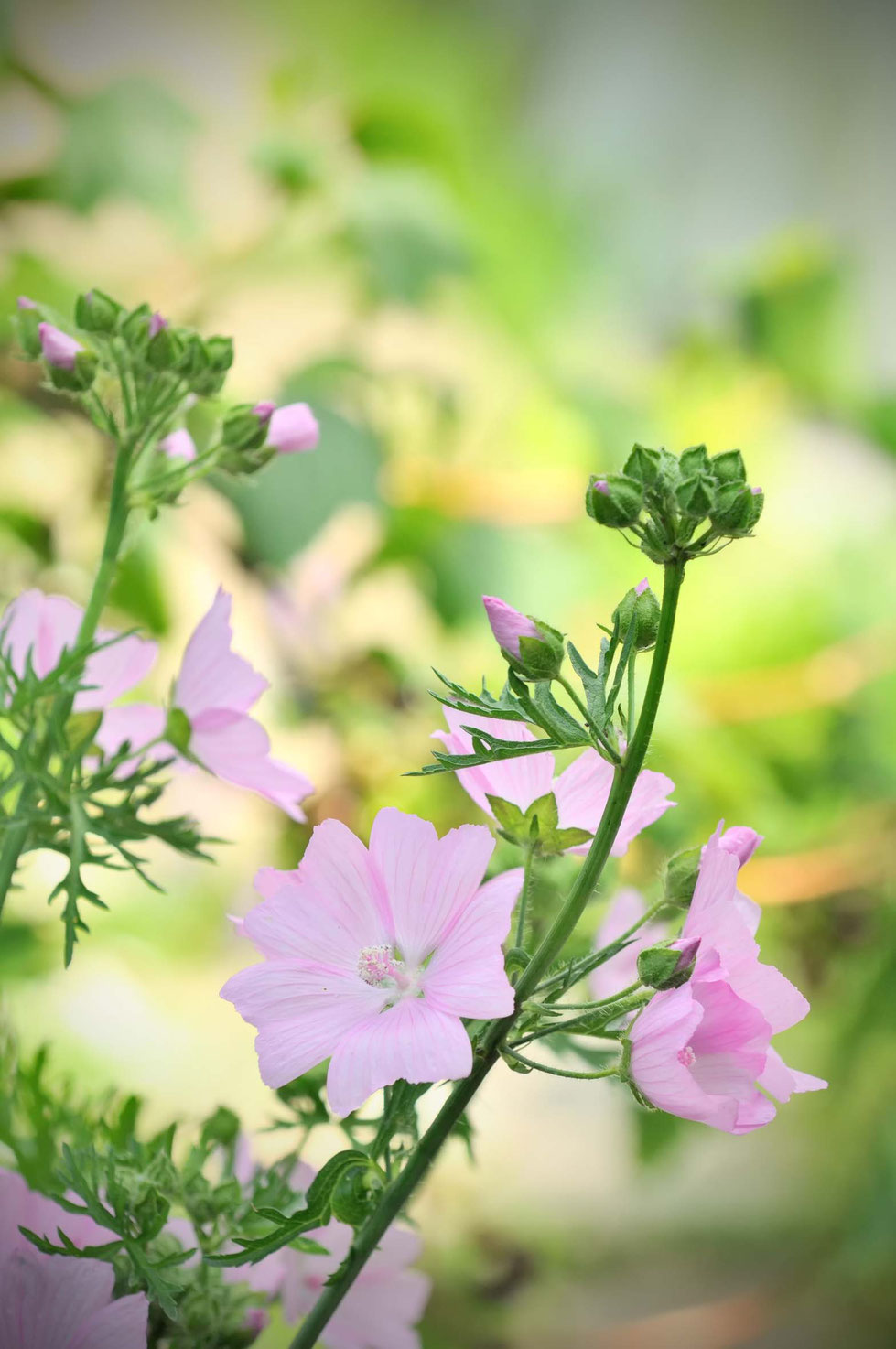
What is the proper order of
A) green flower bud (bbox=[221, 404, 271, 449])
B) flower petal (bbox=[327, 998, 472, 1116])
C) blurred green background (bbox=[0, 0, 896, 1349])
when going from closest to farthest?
flower petal (bbox=[327, 998, 472, 1116]) → green flower bud (bbox=[221, 404, 271, 449]) → blurred green background (bbox=[0, 0, 896, 1349])

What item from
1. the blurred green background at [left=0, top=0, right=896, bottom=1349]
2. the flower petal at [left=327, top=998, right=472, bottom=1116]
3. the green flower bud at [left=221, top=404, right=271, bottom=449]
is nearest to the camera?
the flower petal at [left=327, top=998, right=472, bottom=1116]

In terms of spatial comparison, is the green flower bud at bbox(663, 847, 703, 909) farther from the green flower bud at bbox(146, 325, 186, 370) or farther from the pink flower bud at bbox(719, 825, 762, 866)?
the green flower bud at bbox(146, 325, 186, 370)

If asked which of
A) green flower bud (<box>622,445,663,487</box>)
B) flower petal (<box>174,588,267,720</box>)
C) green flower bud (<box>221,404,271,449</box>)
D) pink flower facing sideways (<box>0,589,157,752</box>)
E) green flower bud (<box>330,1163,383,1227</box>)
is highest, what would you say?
green flower bud (<box>221,404,271,449</box>)

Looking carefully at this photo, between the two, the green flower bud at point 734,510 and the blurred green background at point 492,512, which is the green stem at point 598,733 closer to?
the green flower bud at point 734,510

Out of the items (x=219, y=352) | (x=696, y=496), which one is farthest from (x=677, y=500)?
→ (x=219, y=352)

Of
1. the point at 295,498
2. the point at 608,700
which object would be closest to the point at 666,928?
the point at 608,700

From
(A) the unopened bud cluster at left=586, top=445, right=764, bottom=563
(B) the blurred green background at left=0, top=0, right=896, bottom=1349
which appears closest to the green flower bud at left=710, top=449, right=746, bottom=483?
(A) the unopened bud cluster at left=586, top=445, right=764, bottom=563

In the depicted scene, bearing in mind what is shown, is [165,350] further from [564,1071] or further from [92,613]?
[564,1071]

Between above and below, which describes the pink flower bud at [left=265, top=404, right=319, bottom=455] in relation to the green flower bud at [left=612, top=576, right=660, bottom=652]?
above
